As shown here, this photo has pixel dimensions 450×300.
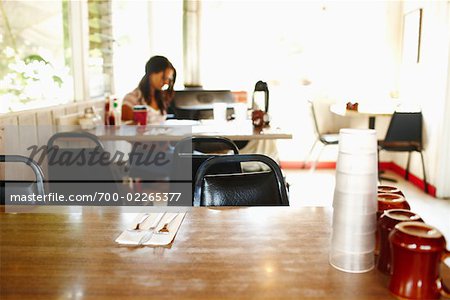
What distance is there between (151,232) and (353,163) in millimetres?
539

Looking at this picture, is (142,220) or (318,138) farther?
(318,138)

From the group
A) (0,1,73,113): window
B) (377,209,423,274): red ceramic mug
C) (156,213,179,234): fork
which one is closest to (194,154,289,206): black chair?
(156,213,179,234): fork

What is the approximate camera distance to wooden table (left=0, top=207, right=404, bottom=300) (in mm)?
850

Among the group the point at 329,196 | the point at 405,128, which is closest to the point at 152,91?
the point at 329,196

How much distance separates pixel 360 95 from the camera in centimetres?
549

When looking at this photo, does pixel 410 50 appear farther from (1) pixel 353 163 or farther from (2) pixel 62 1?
(1) pixel 353 163

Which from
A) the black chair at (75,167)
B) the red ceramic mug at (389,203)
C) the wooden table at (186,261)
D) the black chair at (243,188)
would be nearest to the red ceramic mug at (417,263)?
the wooden table at (186,261)

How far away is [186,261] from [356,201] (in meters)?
0.39

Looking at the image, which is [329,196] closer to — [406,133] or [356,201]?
[406,133]

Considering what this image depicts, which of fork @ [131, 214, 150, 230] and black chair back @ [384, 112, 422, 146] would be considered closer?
fork @ [131, 214, 150, 230]

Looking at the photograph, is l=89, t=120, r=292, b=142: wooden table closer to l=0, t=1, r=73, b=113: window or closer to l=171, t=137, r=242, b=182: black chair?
l=0, t=1, r=73, b=113: window

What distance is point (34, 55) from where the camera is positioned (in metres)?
2.79

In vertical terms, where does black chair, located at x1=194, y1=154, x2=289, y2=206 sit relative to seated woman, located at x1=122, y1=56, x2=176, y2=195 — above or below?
below

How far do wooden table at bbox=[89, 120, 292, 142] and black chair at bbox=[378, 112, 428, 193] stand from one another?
2039 mm
